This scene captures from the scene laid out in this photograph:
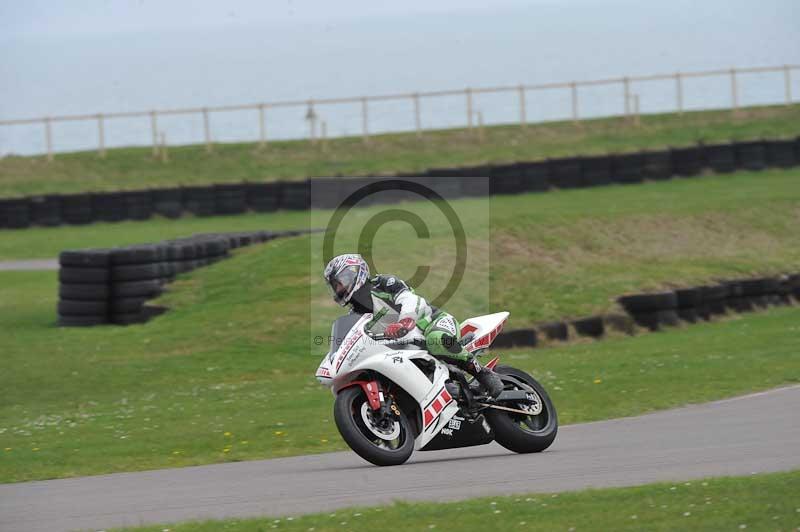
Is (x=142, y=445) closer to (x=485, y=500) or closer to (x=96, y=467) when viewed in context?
(x=96, y=467)

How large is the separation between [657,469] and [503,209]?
22855mm

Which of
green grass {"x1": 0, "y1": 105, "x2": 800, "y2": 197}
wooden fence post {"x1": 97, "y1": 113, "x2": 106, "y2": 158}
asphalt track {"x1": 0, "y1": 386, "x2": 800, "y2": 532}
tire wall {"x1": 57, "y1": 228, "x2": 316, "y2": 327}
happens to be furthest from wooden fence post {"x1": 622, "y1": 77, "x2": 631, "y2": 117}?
asphalt track {"x1": 0, "y1": 386, "x2": 800, "y2": 532}

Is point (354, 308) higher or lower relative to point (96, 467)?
higher

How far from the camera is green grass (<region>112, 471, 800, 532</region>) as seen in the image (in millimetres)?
6934

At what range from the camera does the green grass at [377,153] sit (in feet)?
137

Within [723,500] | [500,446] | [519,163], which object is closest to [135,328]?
[500,446]

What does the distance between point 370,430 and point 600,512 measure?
260 cm

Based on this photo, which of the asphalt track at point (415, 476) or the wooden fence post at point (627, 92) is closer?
the asphalt track at point (415, 476)

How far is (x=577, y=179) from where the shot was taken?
35.5 m

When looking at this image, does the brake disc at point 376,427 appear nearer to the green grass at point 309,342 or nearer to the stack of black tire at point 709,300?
the green grass at point 309,342

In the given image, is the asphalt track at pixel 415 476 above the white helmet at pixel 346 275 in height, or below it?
below

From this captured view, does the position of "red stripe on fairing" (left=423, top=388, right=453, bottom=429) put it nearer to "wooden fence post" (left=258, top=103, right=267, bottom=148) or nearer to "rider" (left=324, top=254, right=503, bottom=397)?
"rider" (left=324, top=254, right=503, bottom=397)

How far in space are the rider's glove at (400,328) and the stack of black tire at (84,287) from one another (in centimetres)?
1212

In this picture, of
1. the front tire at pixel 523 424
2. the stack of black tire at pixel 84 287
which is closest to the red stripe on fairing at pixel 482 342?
the front tire at pixel 523 424
